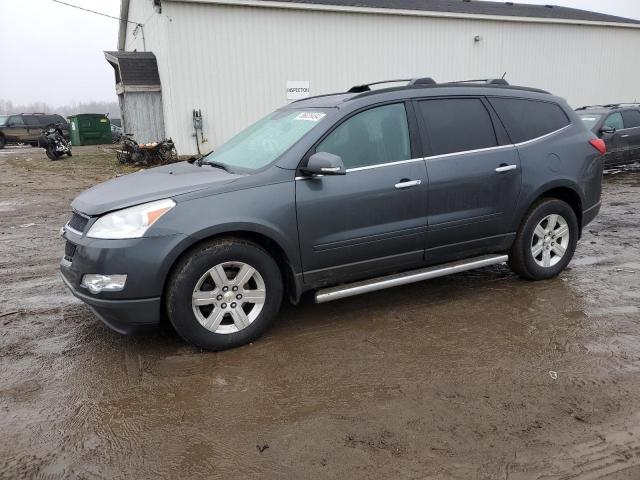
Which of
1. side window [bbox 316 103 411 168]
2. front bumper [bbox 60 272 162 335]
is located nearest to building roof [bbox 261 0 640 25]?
side window [bbox 316 103 411 168]

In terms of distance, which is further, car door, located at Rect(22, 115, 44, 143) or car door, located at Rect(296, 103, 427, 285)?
car door, located at Rect(22, 115, 44, 143)

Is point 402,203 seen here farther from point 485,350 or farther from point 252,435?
point 252,435

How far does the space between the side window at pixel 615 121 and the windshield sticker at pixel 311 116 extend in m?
9.73

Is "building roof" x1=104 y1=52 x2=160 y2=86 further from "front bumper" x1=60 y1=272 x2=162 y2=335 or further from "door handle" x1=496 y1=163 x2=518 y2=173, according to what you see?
"front bumper" x1=60 y1=272 x2=162 y2=335

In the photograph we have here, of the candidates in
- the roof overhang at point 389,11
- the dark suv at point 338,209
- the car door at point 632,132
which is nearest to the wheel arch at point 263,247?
the dark suv at point 338,209

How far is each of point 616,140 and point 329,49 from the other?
1009 cm

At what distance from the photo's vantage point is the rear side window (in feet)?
15.3

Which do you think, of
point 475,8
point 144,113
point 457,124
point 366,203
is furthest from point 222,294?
point 475,8

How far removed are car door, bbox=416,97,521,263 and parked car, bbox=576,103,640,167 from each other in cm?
807

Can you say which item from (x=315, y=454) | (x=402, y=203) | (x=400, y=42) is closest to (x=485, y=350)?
(x=402, y=203)

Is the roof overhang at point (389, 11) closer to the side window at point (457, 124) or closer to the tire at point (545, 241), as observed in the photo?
the side window at point (457, 124)

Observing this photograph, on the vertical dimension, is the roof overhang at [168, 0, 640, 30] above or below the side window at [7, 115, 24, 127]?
above

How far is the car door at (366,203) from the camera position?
378 cm

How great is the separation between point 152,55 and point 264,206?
1750cm
